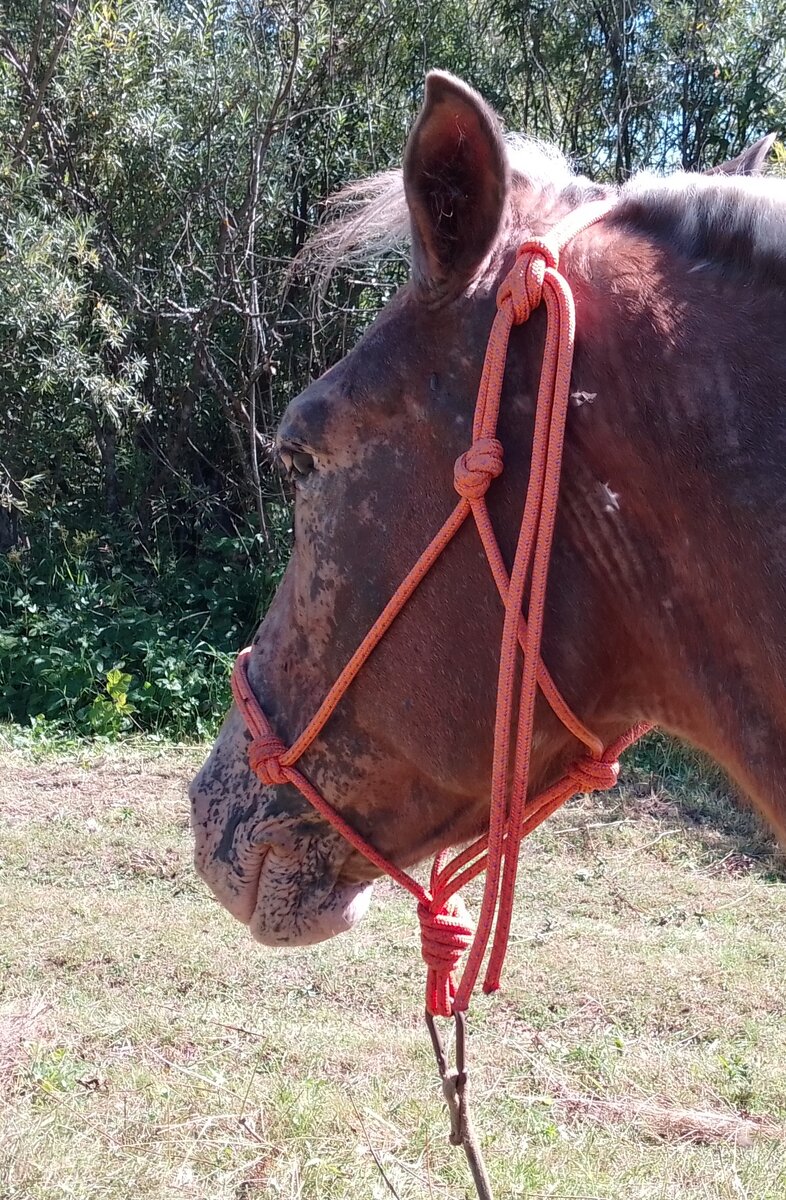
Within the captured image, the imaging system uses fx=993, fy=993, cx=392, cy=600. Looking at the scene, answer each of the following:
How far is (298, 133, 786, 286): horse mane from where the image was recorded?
115 centimetres

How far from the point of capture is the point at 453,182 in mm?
1209

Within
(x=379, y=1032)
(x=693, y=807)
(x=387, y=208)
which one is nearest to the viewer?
(x=387, y=208)

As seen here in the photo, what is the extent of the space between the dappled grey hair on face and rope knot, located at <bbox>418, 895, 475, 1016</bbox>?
1058mm

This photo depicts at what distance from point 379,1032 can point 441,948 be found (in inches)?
72.7

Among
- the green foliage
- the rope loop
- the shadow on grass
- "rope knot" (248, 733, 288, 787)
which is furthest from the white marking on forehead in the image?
the green foliage

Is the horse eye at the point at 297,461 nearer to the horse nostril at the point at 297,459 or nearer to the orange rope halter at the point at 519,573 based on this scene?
the horse nostril at the point at 297,459

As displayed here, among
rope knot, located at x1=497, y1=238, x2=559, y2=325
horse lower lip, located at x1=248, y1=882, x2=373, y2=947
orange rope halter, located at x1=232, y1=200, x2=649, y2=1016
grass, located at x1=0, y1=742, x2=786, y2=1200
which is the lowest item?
grass, located at x1=0, y1=742, x2=786, y2=1200

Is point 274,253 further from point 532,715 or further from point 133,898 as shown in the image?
point 532,715

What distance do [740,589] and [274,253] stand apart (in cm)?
633

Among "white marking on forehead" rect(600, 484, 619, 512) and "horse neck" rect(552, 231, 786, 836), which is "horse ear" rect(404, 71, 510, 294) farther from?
"white marking on forehead" rect(600, 484, 619, 512)

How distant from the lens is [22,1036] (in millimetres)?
3227

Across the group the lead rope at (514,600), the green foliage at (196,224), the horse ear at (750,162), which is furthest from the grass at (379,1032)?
the horse ear at (750,162)

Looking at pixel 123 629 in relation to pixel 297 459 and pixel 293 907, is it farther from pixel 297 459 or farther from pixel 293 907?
pixel 297 459

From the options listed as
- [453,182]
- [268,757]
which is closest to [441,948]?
[268,757]
